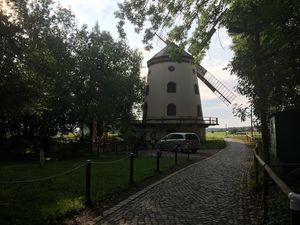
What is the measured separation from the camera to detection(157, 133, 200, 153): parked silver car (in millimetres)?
33344

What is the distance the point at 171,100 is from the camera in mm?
48219

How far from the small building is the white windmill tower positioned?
2873 cm

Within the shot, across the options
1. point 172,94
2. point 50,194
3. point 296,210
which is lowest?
point 50,194

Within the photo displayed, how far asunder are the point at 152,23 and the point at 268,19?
5.47 metres

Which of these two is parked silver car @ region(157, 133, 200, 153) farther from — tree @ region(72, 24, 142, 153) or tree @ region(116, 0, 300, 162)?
tree @ region(116, 0, 300, 162)

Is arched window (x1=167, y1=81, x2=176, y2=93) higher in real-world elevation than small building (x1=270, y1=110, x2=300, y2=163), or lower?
higher

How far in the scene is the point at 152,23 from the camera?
50.5 ft

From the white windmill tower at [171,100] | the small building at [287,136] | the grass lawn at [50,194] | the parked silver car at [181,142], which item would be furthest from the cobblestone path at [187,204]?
the white windmill tower at [171,100]

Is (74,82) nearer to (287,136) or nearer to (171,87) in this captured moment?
(287,136)

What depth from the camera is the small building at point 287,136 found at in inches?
701

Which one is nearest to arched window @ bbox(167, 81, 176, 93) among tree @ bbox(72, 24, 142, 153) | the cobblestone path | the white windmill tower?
the white windmill tower

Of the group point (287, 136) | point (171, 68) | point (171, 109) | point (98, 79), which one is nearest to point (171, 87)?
point (171, 68)

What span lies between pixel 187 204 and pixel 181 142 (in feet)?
77.4

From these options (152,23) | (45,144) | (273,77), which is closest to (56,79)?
(45,144)
